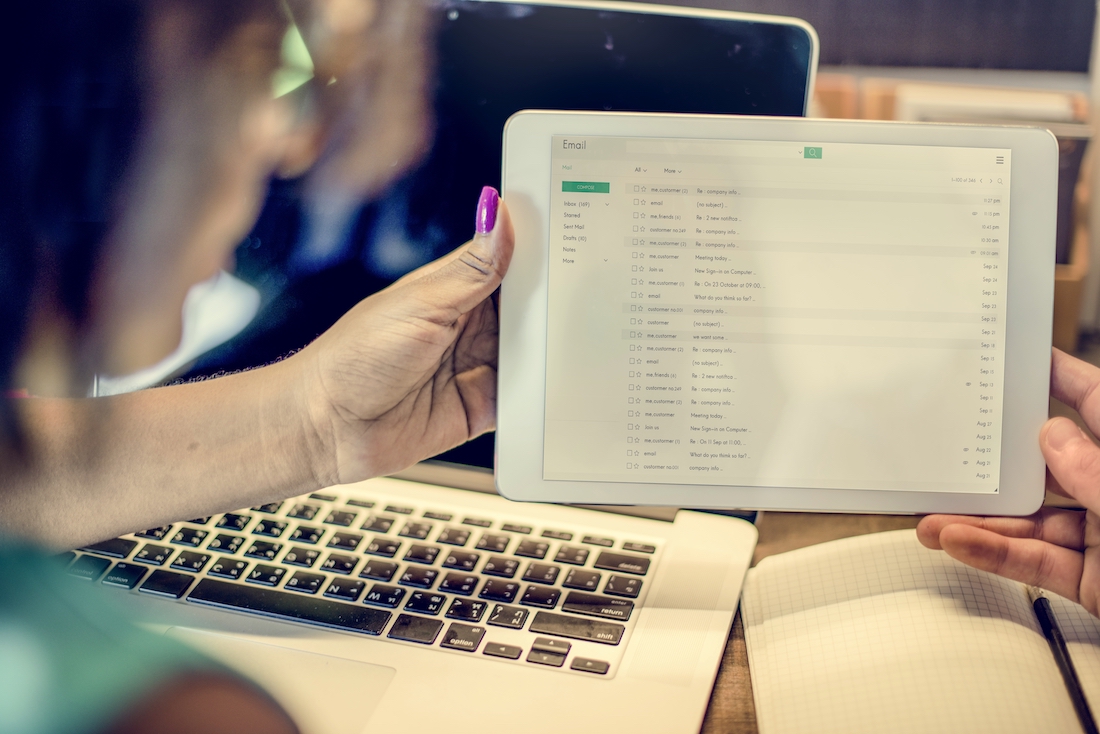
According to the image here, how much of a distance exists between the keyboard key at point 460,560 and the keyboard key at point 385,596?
1.4 inches

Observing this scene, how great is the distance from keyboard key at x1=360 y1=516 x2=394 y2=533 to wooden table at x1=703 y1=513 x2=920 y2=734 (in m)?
0.25

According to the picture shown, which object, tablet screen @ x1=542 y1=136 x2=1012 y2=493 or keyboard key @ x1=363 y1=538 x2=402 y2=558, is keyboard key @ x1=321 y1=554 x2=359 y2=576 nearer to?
keyboard key @ x1=363 y1=538 x2=402 y2=558

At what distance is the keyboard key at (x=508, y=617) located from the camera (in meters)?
0.42

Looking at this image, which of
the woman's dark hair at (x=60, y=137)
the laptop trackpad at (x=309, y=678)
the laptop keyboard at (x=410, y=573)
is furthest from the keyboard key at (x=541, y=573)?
the woman's dark hair at (x=60, y=137)

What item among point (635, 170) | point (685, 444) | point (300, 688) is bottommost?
point (300, 688)

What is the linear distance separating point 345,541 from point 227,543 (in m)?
0.08

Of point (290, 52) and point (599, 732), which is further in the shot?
point (290, 52)

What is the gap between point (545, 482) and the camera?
→ 46cm

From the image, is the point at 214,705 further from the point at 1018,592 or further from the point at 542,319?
→ the point at 1018,592

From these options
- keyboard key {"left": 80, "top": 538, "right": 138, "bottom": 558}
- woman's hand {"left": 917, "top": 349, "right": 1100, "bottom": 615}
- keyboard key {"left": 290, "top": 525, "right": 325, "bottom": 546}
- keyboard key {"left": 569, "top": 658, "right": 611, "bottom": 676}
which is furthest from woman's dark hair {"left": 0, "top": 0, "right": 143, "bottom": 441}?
woman's hand {"left": 917, "top": 349, "right": 1100, "bottom": 615}

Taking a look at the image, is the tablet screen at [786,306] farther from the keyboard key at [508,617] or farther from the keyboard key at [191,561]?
the keyboard key at [191,561]

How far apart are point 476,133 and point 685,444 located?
26 cm

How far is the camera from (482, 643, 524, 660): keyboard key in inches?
15.8

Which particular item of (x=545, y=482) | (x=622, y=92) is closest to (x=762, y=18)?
(x=622, y=92)
